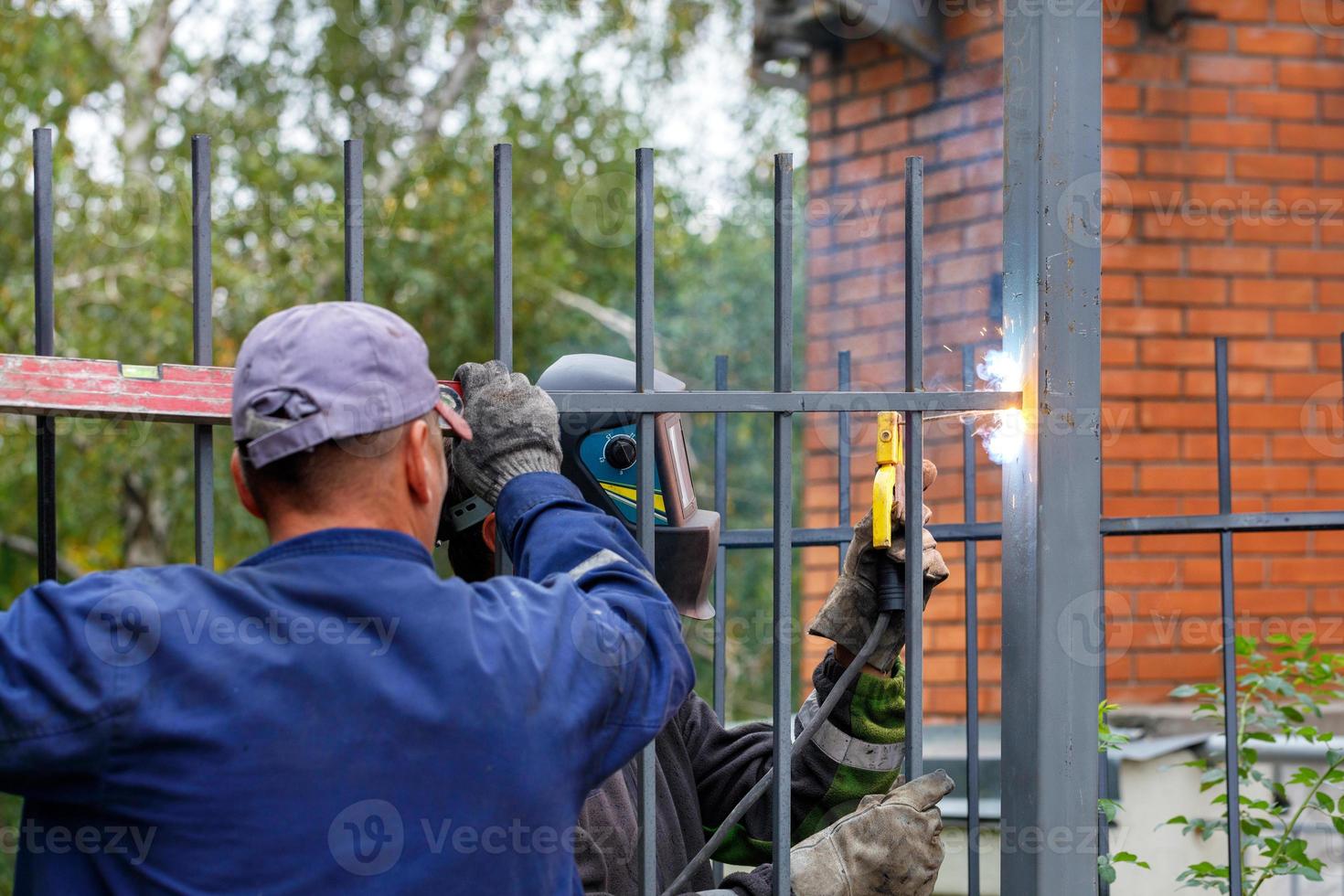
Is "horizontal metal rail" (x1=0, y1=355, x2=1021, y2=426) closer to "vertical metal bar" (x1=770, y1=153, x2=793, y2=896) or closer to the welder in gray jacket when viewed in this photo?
"vertical metal bar" (x1=770, y1=153, x2=793, y2=896)

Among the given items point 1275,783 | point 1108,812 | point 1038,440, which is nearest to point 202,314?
point 1038,440

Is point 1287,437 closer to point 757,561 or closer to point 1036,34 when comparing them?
point 1036,34

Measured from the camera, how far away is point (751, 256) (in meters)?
15.0

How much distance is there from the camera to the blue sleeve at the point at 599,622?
1.52 metres

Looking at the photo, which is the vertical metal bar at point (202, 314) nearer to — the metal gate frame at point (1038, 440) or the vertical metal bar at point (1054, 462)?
the metal gate frame at point (1038, 440)

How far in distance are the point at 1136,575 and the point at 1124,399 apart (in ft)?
2.02

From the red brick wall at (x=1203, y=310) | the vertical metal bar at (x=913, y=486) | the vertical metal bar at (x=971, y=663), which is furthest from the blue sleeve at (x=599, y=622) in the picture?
the red brick wall at (x=1203, y=310)

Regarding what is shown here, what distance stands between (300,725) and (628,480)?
3.50 feet

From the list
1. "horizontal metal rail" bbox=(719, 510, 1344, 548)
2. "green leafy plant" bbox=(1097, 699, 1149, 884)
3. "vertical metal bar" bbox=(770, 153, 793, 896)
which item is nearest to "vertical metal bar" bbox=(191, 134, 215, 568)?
"vertical metal bar" bbox=(770, 153, 793, 896)

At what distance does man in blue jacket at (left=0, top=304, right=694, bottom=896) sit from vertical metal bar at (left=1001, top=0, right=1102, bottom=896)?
787mm

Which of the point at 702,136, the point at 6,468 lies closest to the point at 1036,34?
the point at 6,468

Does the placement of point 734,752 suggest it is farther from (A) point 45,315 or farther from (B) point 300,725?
(A) point 45,315

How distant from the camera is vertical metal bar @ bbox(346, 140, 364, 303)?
1770mm

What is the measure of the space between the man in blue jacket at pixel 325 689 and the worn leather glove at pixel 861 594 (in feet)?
2.37
